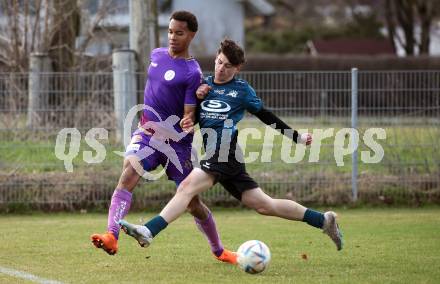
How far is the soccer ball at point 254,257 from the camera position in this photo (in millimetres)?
7465

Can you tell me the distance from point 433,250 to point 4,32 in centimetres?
1177

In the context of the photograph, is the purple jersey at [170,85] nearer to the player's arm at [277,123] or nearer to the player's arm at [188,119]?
the player's arm at [188,119]

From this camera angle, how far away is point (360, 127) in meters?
13.8

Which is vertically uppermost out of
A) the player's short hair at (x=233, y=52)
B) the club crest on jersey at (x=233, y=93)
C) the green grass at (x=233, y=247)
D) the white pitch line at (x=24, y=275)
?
the player's short hair at (x=233, y=52)

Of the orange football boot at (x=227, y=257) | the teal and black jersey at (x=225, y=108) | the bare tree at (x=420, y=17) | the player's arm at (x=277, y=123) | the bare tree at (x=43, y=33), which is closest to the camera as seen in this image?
the teal and black jersey at (x=225, y=108)

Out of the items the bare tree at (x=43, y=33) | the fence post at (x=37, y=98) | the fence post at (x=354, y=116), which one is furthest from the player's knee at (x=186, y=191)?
the bare tree at (x=43, y=33)

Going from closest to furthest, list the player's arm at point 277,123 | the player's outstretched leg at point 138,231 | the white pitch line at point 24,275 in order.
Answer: the white pitch line at point 24,275 → the player's outstretched leg at point 138,231 → the player's arm at point 277,123

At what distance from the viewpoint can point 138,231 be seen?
7.55 metres

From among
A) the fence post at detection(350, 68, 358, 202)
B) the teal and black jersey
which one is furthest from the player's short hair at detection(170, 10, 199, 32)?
the fence post at detection(350, 68, 358, 202)

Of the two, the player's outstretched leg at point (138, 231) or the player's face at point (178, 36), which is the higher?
the player's face at point (178, 36)

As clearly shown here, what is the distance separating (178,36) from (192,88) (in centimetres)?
52

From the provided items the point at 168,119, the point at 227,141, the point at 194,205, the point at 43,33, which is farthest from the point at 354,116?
the point at 43,33

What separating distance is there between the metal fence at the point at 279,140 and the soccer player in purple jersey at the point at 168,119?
5141mm

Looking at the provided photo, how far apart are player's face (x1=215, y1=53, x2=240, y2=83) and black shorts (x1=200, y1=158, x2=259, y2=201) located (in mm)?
743
